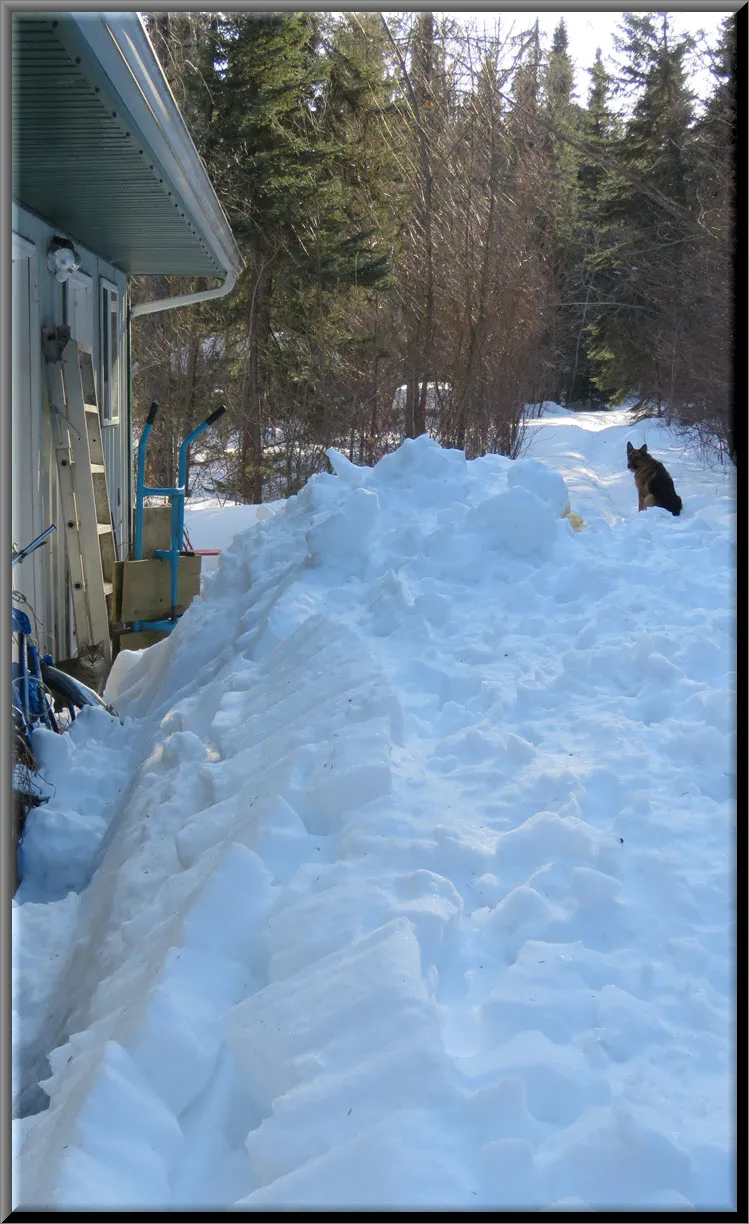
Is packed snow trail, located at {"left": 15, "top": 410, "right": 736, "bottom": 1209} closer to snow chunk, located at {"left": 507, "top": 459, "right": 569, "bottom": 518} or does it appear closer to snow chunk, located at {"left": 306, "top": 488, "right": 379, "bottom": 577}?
snow chunk, located at {"left": 306, "top": 488, "right": 379, "bottom": 577}

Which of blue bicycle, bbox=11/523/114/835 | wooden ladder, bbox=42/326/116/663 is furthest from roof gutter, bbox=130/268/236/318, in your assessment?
blue bicycle, bbox=11/523/114/835

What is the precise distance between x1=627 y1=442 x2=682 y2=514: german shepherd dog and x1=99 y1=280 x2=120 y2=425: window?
5.38 m

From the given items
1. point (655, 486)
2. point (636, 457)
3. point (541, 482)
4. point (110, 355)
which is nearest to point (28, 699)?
point (541, 482)

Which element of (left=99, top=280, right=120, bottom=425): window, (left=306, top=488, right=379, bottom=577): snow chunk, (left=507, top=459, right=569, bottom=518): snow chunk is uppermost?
(left=99, top=280, right=120, bottom=425): window

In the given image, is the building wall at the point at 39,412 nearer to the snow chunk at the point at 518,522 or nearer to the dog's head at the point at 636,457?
the snow chunk at the point at 518,522

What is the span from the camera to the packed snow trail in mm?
1716

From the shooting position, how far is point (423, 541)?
5.32 metres

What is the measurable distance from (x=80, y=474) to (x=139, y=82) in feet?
9.43

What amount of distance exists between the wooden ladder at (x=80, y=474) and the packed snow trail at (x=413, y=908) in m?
1.85

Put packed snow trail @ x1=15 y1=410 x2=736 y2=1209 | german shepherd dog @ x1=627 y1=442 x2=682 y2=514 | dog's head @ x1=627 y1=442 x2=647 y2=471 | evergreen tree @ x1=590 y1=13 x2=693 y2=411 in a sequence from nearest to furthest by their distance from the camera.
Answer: packed snow trail @ x1=15 y1=410 x2=736 y2=1209 → german shepherd dog @ x1=627 y1=442 x2=682 y2=514 → dog's head @ x1=627 y1=442 x2=647 y2=471 → evergreen tree @ x1=590 y1=13 x2=693 y2=411

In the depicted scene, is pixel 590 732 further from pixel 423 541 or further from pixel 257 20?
pixel 257 20

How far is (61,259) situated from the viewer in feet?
21.2

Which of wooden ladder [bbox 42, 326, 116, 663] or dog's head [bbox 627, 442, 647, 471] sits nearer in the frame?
wooden ladder [bbox 42, 326, 116, 663]

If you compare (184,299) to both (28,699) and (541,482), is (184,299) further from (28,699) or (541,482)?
(28,699)
